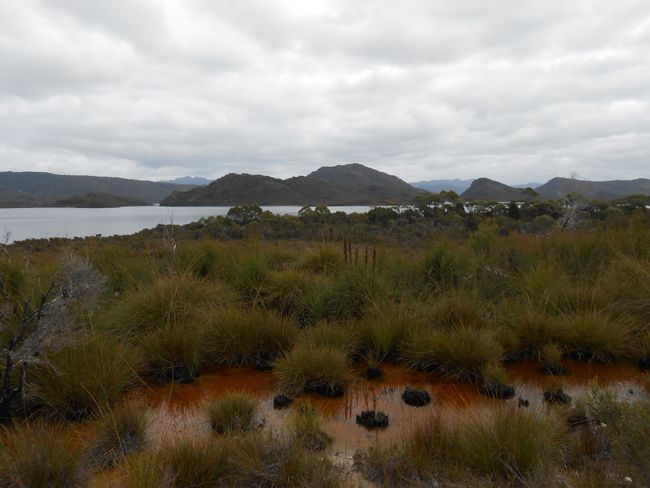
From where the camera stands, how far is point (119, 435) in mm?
2770

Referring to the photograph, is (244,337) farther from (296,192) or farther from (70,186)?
(70,186)

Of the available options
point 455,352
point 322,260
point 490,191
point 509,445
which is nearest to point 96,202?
point 490,191

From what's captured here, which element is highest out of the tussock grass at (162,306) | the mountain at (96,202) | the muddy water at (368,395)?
the mountain at (96,202)

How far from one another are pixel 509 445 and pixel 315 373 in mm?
1739

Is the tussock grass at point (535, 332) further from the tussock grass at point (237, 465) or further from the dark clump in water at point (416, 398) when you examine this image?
the tussock grass at point (237, 465)

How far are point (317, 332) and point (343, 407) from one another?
39.6 inches

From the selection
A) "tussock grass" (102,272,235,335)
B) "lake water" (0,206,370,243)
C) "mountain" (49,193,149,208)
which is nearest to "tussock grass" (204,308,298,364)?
"tussock grass" (102,272,235,335)

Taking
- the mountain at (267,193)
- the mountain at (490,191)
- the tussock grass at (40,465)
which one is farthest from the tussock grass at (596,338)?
the mountain at (490,191)

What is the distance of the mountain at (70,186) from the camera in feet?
419

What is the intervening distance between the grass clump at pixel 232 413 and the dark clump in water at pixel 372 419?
0.81 metres

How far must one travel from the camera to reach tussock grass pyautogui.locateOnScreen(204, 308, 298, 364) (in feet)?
14.7

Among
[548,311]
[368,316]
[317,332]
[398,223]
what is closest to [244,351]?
[317,332]

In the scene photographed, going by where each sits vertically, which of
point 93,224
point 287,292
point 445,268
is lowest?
point 93,224

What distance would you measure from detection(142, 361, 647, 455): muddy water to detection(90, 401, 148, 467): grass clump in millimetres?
164
